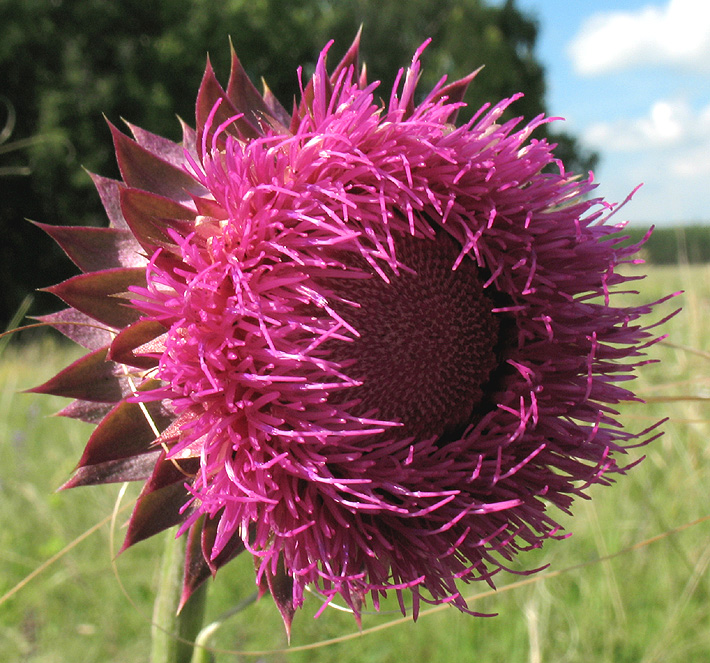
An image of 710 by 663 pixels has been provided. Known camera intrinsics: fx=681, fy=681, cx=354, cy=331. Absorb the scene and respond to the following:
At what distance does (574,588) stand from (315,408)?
109 inches

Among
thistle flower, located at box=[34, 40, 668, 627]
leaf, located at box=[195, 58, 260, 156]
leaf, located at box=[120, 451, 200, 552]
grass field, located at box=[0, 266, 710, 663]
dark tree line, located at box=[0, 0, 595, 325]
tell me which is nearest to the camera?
thistle flower, located at box=[34, 40, 668, 627]

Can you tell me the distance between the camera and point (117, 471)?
59.9 inches

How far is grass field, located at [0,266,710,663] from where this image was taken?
3.06m

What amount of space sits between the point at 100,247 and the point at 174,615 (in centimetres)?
92

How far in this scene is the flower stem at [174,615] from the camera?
1.66 m

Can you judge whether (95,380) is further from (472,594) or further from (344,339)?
(472,594)

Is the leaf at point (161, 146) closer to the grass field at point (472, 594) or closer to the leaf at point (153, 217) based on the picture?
the leaf at point (153, 217)

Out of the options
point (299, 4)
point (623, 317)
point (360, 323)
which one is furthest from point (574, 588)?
point (299, 4)

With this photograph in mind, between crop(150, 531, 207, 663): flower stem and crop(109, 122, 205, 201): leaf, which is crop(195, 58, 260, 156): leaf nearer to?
crop(109, 122, 205, 201): leaf

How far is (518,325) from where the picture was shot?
163 cm

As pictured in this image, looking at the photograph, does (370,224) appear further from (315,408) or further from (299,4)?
(299,4)

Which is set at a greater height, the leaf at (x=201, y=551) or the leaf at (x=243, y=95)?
the leaf at (x=243, y=95)

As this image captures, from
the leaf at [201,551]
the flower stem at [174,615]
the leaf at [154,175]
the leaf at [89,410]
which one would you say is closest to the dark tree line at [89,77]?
the leaf at [154,175]

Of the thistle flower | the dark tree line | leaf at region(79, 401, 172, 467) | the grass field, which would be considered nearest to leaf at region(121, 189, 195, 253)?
the thistle flower
